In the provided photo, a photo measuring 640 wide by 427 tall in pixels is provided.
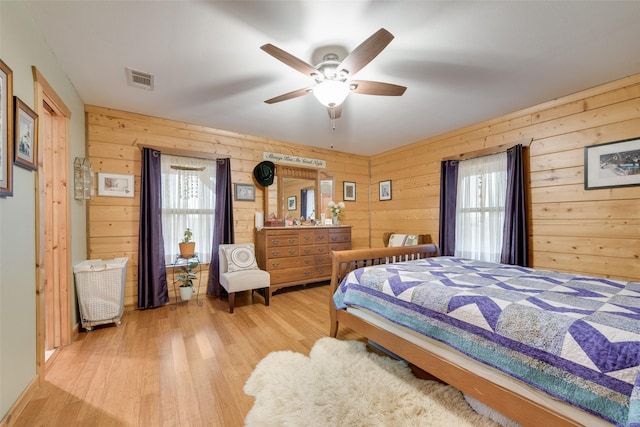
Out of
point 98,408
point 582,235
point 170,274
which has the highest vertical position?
point 582,235

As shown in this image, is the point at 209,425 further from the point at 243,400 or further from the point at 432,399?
the point at 432,399

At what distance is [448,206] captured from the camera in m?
3.85

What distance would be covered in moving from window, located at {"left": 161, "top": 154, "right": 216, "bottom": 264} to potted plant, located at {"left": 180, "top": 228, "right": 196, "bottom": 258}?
158 mm

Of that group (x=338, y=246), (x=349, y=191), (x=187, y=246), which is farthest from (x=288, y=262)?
(x=349, y=191)

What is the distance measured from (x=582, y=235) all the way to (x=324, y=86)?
3.03 m

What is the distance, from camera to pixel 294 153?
4484 mm

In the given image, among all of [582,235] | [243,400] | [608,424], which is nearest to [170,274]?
[243,400]

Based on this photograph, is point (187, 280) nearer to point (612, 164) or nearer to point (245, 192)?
point (245, 192)

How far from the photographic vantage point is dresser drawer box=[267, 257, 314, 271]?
146 inches

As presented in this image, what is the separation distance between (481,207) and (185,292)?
407 cm

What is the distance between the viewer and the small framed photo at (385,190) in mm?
4945

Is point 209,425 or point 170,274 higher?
point 170,274

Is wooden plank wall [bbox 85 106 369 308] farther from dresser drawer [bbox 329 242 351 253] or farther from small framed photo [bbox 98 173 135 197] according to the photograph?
dresser drawer [bbox 329 242 351 253]

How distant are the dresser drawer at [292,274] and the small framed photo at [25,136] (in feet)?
8.56
